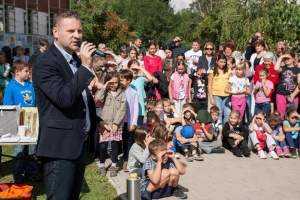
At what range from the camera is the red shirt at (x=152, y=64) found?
1016 cm

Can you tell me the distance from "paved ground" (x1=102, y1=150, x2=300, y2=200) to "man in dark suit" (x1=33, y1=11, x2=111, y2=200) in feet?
9.20

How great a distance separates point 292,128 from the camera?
836cm

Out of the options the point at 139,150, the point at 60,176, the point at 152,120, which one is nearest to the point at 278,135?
the point at 152,120

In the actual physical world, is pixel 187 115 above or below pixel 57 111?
below

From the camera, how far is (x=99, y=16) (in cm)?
3195

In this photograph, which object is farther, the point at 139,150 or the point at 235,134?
the point at 235,134

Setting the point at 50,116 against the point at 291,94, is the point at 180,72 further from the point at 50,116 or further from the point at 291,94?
the point at 50,116

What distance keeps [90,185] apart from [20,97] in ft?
5.20

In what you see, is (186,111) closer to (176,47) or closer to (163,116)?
(163,116)

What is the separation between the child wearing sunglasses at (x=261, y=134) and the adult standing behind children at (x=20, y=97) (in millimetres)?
3919

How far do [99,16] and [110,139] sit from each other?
25817 mm

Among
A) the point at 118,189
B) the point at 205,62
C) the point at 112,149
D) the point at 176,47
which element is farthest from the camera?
the point at 176,47

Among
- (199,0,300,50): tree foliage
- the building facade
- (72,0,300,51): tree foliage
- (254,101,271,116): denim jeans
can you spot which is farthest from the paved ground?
the building facade

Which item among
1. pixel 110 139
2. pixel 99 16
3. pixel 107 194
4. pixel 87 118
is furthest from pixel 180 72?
pixel 99 16
